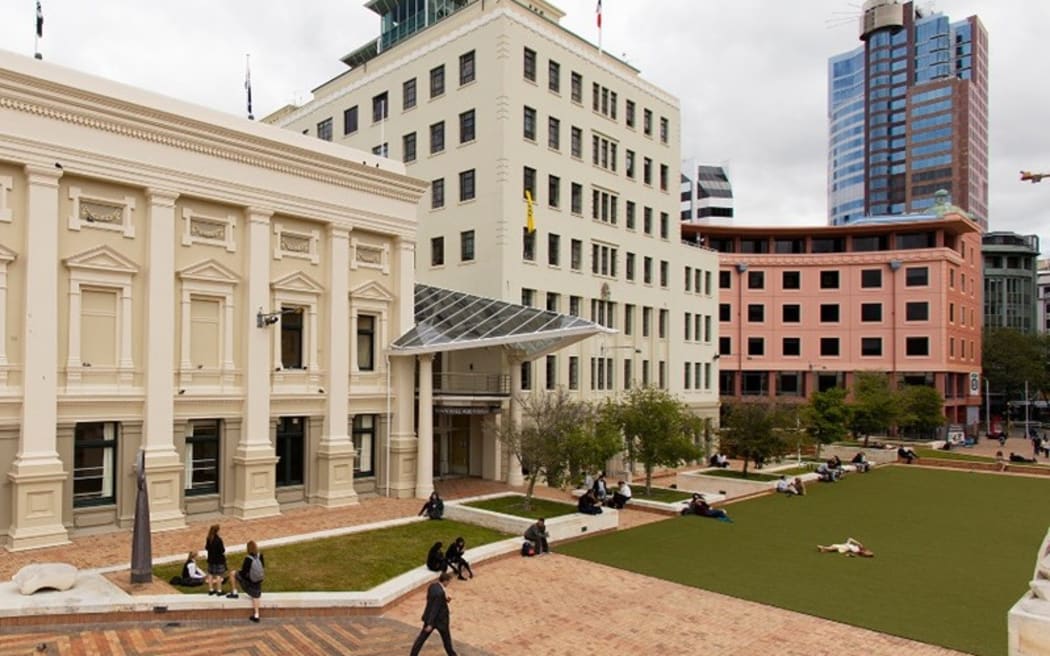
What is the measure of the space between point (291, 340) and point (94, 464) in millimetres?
7493

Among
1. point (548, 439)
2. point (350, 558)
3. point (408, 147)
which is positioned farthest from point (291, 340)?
point (408, 147)

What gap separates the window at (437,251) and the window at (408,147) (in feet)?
16.2

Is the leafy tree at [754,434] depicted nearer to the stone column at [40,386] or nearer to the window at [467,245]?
the window at [467,245]

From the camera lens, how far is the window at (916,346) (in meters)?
71.0

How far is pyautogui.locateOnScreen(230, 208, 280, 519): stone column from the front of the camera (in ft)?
85.1

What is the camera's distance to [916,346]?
234ft

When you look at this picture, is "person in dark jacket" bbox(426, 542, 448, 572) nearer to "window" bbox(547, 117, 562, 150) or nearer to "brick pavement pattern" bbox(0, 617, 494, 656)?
"brick pavement pattern" bbox(0, 617, 494, 656)

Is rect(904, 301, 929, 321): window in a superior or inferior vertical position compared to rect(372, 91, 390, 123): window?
inferior

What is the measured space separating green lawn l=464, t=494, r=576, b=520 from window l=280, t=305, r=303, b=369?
806 cm

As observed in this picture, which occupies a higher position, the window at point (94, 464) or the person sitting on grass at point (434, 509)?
the window at point (94, 464)

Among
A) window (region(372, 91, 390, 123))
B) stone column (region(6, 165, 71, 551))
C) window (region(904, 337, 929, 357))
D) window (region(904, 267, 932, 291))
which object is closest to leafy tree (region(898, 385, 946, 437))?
window (region(904, 337, 929, 357))

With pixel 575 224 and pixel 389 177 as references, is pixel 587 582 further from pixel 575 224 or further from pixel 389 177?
pixel 575 224

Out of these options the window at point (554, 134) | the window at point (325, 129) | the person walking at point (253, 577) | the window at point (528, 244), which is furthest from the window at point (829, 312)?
the person walking at point (253, 577)

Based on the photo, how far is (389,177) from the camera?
30.3 metres
